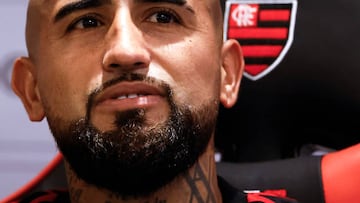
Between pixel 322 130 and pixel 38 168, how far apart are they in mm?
548

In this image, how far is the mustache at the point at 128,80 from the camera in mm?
794

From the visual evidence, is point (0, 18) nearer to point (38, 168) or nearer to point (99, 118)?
point (38, 168)

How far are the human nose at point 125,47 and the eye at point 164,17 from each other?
0.11 feet

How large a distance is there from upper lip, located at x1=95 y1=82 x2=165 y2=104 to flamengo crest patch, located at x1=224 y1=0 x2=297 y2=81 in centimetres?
37

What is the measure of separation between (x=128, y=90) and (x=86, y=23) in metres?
0.13

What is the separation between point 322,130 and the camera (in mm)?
1105

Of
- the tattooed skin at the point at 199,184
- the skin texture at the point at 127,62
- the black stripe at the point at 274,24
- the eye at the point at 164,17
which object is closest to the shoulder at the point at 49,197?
the skin texture at the point at 127,62

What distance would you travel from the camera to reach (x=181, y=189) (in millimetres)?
865

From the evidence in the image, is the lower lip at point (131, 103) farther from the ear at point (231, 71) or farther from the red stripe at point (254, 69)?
the red stripe at point (254, 69)

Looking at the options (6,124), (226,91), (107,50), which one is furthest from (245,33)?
(6,124)

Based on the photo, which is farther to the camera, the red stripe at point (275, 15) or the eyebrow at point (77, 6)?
the red stripe at point (275, 15)

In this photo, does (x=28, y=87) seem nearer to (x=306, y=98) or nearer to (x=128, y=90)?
(x=128, y=90)

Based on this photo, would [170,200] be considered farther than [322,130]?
No

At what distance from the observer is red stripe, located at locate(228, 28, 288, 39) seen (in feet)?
3.67
